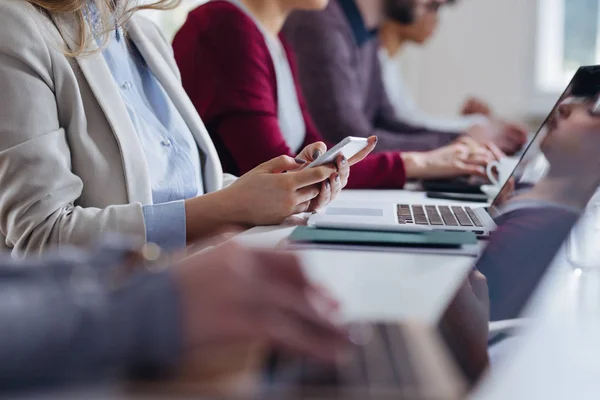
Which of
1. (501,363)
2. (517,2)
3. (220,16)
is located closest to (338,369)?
(501,363)

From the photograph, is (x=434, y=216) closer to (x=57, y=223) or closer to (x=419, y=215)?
(x=419, y=215)

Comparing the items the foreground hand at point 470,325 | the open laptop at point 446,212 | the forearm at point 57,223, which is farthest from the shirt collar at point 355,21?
the foreground hand at point 470,325

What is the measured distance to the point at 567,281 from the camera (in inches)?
28.5

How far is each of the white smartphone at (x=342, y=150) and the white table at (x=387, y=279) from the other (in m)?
0.13

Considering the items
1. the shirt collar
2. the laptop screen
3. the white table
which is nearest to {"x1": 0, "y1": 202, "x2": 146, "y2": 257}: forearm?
the white table

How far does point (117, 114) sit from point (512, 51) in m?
2.63

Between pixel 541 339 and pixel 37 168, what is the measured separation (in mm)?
619

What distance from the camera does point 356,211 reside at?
1.02 meters

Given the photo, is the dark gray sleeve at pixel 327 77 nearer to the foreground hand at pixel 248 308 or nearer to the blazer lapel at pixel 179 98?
the blazer lapel at pixel 179 98

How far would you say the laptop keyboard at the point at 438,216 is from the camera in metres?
0.94

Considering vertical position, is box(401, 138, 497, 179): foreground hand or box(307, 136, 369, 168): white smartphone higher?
box(307, 136, 369, 168): white smartphone

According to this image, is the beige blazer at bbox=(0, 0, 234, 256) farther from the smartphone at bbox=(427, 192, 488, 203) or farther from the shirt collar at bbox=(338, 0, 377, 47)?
the shirt collar at bbox=(338, 0, 377, 47)

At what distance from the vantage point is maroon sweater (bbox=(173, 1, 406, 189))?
1365 mm

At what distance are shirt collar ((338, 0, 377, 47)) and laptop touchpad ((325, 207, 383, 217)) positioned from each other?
3.89 feet
